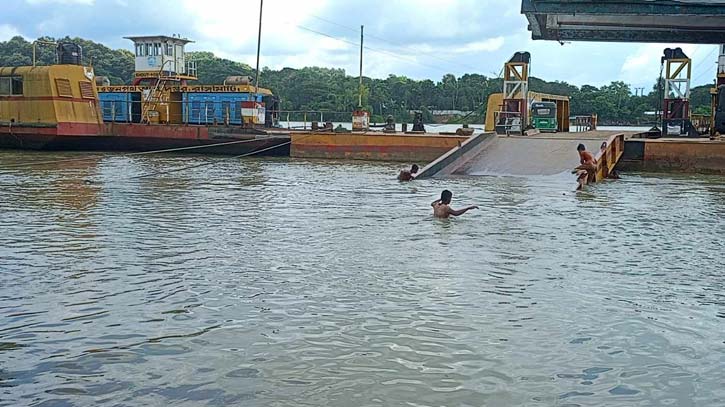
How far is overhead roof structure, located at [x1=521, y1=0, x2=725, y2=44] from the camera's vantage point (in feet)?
64.0

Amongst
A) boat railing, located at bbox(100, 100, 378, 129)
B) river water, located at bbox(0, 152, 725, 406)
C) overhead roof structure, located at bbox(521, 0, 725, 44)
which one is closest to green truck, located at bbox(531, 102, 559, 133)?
overhead roof structure, located at bbox(521, 0, 725, 44)

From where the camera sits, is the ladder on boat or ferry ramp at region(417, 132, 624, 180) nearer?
ferry ramp at region(417, 132, 624, 180)

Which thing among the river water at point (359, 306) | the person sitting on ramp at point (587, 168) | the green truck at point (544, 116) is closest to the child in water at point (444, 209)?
the river water at point (359, 306)

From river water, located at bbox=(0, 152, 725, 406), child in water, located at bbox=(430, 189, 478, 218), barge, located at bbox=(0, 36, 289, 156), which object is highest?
barge, located at bbox=(0, 36, 289, 156)

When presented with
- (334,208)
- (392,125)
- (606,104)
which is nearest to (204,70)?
(606,104)

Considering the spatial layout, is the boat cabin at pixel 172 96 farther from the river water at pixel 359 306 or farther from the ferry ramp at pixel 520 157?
the river water at pixel 359 306

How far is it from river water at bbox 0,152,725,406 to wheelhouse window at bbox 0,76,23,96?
18.4m

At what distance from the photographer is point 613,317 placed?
Answer: 6352mm

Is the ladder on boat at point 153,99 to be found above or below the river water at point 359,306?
above

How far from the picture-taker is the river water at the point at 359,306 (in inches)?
190

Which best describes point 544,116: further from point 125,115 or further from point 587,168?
point 125,115

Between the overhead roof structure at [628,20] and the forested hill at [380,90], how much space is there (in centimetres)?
3445

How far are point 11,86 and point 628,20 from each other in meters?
22.6

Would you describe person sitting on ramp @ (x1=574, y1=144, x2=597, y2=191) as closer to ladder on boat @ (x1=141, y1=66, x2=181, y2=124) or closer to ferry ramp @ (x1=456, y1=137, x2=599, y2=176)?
ferry ramp @ (x1=456, y1=137, x2=599, y2=176)
